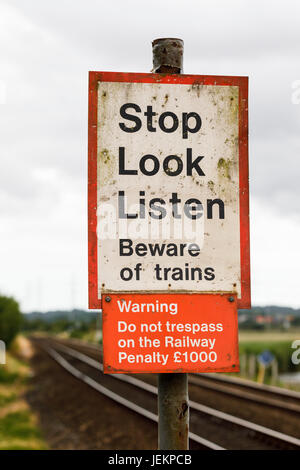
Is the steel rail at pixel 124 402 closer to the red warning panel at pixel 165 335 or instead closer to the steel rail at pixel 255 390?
the steel rail at pixel 255 390

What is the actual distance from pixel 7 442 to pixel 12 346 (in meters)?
34.2

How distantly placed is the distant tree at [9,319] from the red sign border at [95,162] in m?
41.7

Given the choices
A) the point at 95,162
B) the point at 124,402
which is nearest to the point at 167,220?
the point at 95,162

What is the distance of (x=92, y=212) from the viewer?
290 centimetres

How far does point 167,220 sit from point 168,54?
2.49ft

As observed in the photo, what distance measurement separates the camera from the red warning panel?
2830 millimetres

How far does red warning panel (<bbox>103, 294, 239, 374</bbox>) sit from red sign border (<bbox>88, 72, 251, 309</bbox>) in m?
0.14

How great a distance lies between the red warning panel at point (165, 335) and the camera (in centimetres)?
283

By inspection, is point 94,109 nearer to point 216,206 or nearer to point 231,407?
point 216,206

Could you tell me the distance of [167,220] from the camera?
2.89 m

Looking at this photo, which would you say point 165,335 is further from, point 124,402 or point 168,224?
point 124,402

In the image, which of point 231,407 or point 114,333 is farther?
point 231,407
